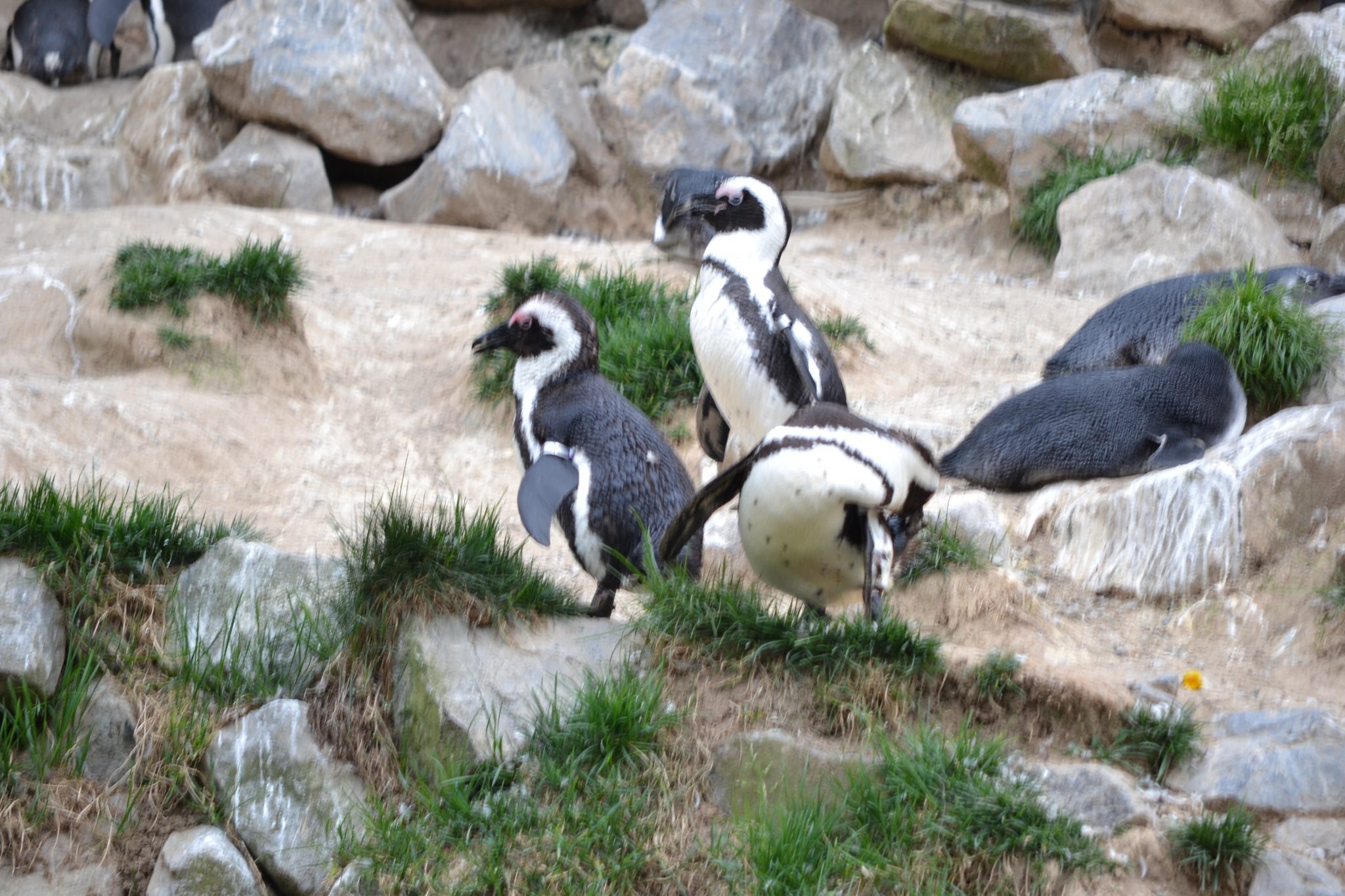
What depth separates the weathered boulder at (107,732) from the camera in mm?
3508

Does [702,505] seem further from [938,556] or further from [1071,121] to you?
[1071,121]

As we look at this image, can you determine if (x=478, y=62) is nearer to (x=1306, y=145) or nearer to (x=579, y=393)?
(x=1306, y=145)

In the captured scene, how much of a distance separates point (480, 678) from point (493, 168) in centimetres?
594

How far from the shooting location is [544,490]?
11.5 ft

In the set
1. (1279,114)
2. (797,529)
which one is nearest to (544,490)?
(797,529)

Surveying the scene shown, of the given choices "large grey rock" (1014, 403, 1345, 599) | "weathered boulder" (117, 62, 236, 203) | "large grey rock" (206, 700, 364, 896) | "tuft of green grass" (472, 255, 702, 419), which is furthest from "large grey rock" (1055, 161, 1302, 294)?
"weathered boulder" (117, 62, 236, 203)

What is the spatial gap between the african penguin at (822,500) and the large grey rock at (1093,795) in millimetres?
547

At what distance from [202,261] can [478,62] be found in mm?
5290

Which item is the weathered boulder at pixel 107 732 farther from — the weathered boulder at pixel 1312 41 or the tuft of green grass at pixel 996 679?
the weathered boulder at pixel 1312 41

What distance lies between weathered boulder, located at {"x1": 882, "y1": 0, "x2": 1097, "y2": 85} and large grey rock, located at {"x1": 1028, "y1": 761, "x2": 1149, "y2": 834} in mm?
7028

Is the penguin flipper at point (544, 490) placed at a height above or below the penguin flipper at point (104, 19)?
above

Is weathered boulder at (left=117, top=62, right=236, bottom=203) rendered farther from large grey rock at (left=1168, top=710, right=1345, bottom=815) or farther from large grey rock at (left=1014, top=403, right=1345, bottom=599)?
large grey rock at (left=1168, top=710, right=1345, bottom=815)

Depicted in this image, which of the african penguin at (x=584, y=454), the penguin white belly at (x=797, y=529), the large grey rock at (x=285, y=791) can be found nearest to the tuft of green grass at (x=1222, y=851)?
the penguin white belly at (x=797, y=529)

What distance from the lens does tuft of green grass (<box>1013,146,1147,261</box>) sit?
7953 millimetres
